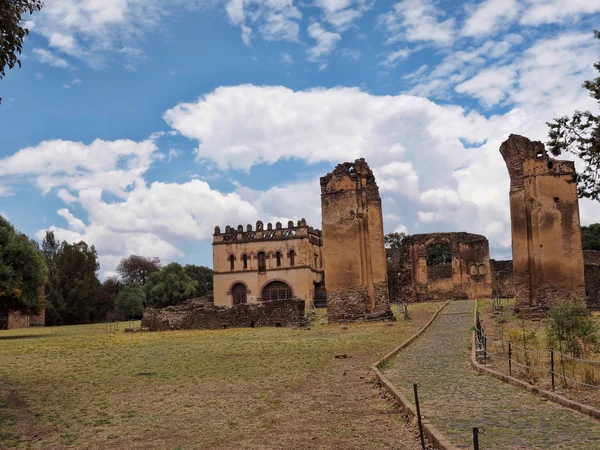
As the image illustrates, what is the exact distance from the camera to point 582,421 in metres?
7.79

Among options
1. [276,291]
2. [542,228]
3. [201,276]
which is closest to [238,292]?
[276,291]

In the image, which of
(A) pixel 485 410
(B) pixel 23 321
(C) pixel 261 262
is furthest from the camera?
(C) pixel 261 262

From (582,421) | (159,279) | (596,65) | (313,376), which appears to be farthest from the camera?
(159,279)

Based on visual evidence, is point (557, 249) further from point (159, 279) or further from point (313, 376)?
point (159, 279)

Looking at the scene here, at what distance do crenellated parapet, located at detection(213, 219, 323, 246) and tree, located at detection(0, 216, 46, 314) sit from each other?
2681cm

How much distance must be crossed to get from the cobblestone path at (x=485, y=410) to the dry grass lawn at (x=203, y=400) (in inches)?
24.6

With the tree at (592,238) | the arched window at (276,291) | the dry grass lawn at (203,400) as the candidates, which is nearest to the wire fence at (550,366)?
the dry grass lawn at (203,400)

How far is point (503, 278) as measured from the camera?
47.2 metres

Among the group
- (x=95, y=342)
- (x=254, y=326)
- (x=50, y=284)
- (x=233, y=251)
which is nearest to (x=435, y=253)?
(x=233, y=251)

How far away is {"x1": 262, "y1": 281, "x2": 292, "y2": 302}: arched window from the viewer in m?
56.7

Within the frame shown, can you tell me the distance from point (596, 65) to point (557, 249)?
619 inches

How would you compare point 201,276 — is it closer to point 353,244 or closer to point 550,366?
point 353,244

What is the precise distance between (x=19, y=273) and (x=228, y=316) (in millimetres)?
10831

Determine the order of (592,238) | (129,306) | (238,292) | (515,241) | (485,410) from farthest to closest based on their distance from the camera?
(592,238) < (129,306) < (238,292) < (515,241) < (485,410)
